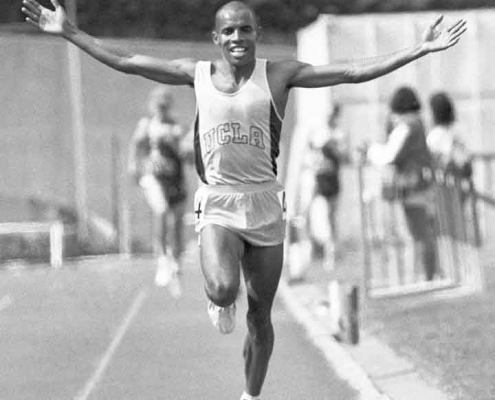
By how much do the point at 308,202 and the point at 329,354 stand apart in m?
8.42

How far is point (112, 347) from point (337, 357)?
174 cm

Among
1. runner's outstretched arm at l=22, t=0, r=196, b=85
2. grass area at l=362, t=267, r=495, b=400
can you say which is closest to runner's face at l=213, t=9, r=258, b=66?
runner's outstretched arm at l=22, t=0, r=196, b=85

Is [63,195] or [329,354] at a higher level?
[63,195]

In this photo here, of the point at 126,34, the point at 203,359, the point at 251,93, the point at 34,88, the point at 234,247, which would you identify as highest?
the point at 126,34

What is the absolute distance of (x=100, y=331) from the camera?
35.6 feet

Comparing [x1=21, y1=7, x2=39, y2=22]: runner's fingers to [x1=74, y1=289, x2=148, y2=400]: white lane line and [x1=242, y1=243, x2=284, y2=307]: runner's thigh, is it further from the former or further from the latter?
[x1=74, y1=289, x2=148, y2=400]: white lane line

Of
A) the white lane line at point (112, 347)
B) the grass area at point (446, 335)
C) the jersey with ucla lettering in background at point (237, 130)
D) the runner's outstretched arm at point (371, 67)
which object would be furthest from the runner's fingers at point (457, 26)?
the white lane line at point (112, 347)

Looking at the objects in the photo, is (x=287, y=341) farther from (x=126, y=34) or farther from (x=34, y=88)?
(x=126, y=34)

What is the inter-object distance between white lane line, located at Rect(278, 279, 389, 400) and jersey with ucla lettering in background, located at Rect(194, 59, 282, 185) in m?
1.54

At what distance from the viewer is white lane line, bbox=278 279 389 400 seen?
25.7ft

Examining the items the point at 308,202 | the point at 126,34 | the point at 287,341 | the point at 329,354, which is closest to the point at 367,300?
the point at 287,341

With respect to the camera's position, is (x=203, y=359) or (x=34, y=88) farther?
(x=34, y=88)

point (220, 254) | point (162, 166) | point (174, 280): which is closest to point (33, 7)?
point (220, 254)

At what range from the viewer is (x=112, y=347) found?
9898 millimetres
